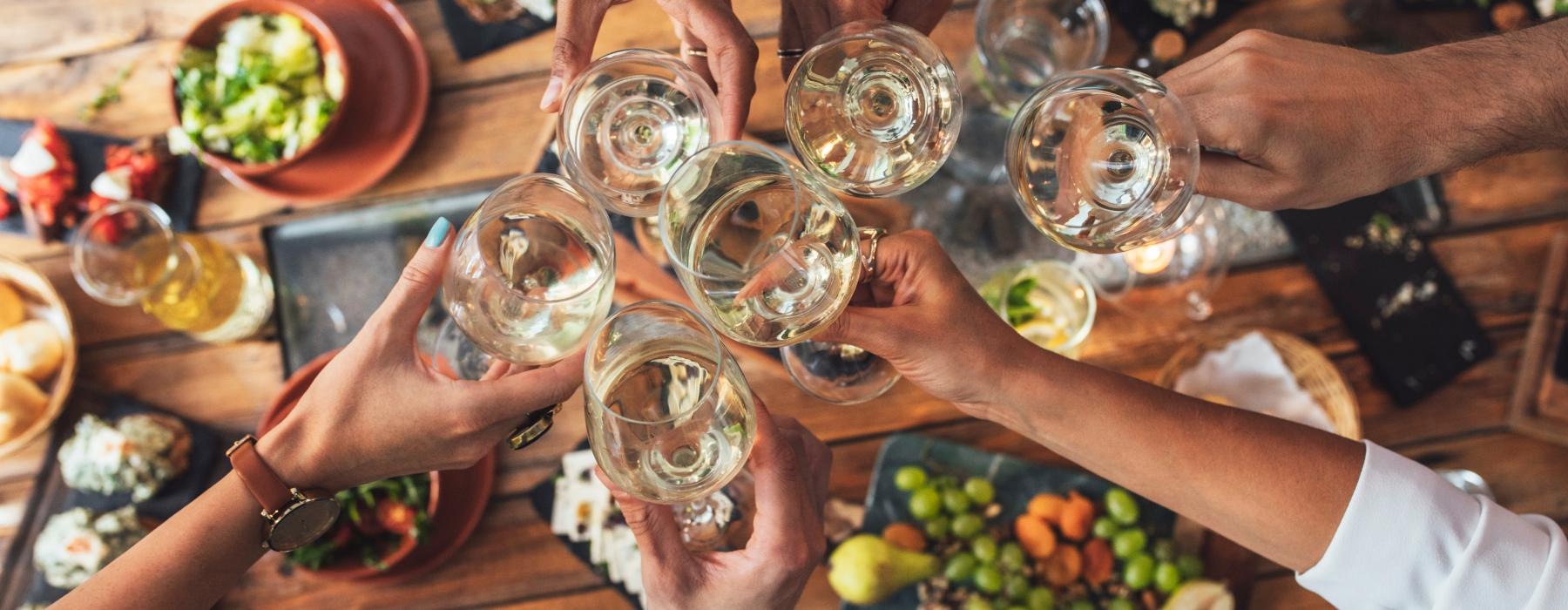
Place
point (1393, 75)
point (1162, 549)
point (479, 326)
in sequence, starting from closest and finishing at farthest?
point (479, 326) < point (1393, 75) < point (1162, 549)

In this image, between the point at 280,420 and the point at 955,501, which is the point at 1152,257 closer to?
the point at 955,501

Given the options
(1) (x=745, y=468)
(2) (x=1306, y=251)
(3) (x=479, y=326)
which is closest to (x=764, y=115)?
(1) (x=745, y=468)

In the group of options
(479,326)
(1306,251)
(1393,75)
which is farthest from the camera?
(1306,251)

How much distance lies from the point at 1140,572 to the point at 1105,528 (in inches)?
4.4

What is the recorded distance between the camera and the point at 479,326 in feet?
4.66

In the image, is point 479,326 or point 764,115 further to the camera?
point 764,115

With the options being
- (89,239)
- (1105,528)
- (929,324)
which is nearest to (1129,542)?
(1105,528)

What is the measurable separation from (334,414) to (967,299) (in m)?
1.06

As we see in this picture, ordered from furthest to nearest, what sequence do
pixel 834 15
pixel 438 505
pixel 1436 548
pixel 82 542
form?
pixel 438 505, pixel 82 542, pixel 834 15, pixel 1436 548

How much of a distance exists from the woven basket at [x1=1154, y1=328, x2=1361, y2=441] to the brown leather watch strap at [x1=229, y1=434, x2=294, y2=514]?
1787mm

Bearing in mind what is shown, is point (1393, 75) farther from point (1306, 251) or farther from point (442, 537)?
point (442, 537)

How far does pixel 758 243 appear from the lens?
4.67ft

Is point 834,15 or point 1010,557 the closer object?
point 834,15

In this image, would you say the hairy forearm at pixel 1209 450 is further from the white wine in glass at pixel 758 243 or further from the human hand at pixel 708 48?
the human hand at pixel 708 48
